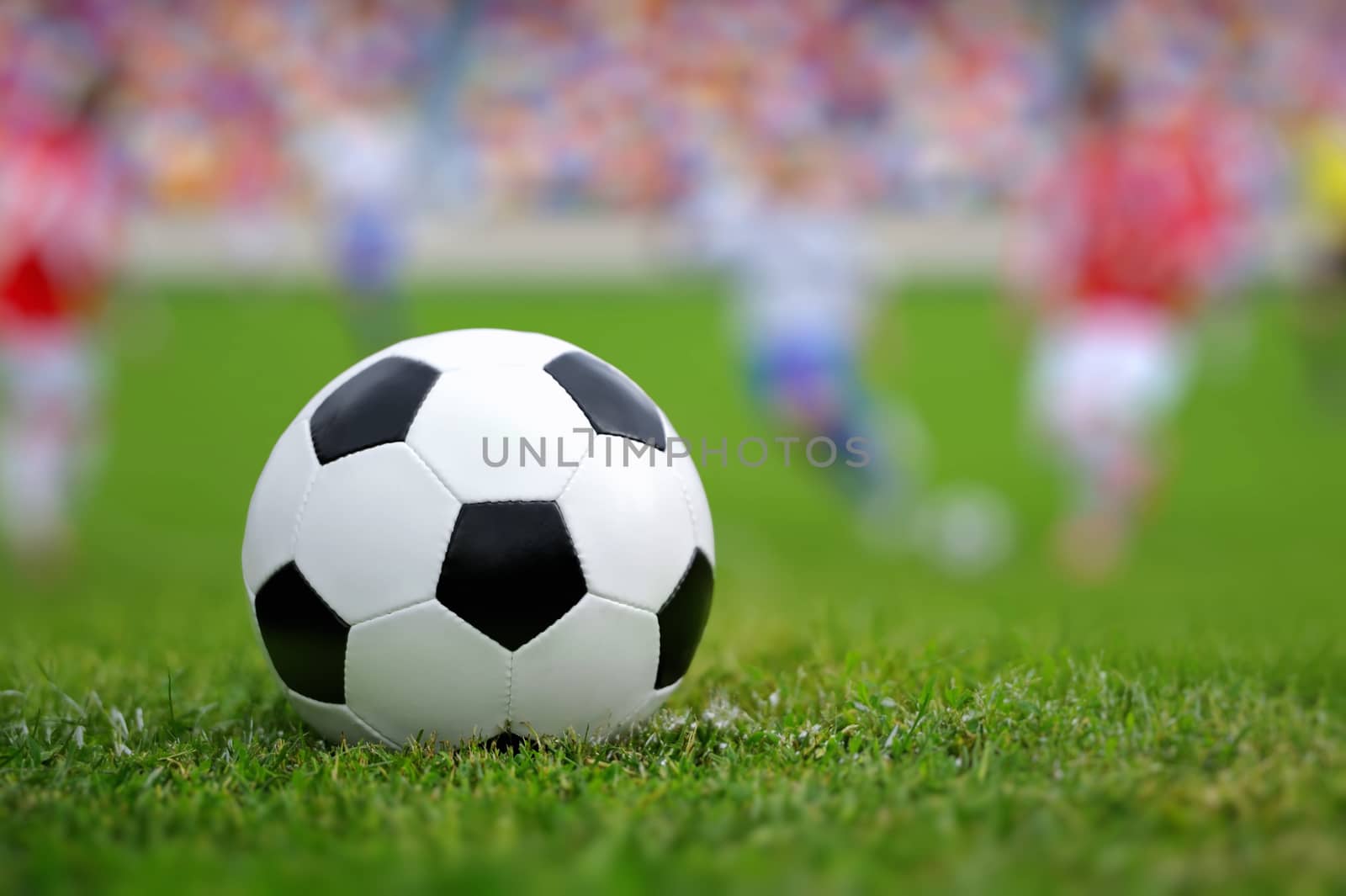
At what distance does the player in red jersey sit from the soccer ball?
4.95m

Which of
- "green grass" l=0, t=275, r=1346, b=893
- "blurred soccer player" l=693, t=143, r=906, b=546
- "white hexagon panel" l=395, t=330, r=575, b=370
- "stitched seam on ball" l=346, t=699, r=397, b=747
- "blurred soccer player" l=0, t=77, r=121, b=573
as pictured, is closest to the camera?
"green grass" l=0, t=275, r=1346, b=893

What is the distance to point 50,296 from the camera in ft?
22.3

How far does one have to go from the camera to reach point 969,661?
10.0ft

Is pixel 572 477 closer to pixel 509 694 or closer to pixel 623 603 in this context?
pixel 623 603

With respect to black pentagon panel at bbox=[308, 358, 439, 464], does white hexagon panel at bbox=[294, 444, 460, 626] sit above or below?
below

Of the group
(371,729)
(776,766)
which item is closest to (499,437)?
(371,729)

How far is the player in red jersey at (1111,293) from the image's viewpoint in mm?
7039

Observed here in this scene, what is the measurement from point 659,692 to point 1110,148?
5716mm

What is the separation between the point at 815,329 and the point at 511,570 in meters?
6.00

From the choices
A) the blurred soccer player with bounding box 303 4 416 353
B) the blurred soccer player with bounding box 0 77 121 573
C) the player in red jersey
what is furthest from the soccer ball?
the blurred soccer player with bounding box 303 4 416 353

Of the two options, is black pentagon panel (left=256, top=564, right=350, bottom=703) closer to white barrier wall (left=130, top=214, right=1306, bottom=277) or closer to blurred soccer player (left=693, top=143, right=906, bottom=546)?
blurred soccer player (left=693, top=143, right=906, bottom=546)

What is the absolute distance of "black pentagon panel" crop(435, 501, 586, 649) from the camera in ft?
7.87

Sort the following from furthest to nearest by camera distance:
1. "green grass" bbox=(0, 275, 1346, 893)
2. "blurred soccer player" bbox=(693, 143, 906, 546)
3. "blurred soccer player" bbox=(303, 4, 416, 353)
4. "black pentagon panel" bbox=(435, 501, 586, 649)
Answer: "blurred soccer player" bbox=(303, 4, 416, 353), "blurred soccer player" bbox=(693, 143, 906, 546), "black pentagon panel" bbox=(435, 501, 586, 649), "green grass" bbox=(0, 275, 1346, 893)

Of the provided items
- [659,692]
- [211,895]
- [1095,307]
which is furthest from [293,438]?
[1095,307]
